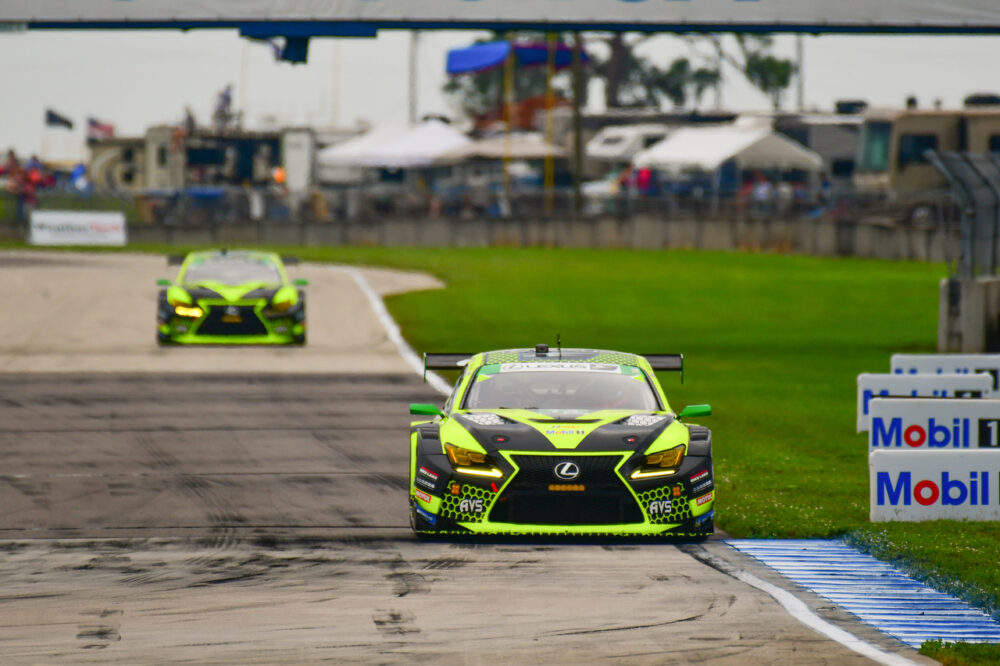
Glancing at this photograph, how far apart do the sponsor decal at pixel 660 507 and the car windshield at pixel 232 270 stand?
16.3 meters

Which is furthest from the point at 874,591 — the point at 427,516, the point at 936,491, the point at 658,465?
the point at 427,516

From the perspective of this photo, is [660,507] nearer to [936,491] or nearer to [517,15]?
[936,491]

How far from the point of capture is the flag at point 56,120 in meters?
79.2

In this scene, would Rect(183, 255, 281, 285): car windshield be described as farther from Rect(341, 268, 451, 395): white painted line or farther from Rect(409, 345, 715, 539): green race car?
Rect(409, 345, 715, 539): green race car

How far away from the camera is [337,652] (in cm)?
804

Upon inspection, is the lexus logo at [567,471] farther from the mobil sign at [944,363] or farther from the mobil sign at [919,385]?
the mobil sign at [944,363]

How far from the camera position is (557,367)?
39.8 feet

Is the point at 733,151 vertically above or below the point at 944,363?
above

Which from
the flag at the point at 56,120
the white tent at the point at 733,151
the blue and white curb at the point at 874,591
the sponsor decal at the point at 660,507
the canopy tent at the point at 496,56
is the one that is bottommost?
the blue and white curb at the point at 874,591

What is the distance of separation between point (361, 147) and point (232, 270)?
3778 cm

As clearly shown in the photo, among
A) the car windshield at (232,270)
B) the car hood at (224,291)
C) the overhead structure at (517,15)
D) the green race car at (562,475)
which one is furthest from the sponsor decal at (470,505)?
the car windshield at (232,270)

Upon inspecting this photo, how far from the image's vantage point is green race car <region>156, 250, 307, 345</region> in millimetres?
25859

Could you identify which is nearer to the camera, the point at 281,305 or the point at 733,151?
the point at 281,305

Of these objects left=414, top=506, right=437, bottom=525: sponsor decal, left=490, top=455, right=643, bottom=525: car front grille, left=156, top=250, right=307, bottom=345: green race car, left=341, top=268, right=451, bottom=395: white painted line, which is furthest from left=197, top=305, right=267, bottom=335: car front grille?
left=490, top=455, right=643, bottom=525: car front grille
